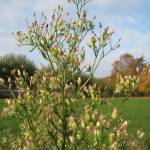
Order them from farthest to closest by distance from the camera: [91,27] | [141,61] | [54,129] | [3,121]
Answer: [141,61] < [3,121] < [91,27] < [54,129]

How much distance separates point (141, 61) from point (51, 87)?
62456 mm

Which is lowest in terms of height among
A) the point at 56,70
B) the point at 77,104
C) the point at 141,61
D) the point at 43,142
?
the point at 43,142

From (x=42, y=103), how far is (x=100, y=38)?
38.4 inches

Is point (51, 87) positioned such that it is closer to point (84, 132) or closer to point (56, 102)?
point (56, 102)

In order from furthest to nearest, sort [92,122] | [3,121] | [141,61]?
[141,61]
[3,121]
[92,122]

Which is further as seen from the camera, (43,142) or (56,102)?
(43,142)

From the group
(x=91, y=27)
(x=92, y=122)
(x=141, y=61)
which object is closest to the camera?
(x=92, y=122)

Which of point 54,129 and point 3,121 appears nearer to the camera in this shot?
point 54,129

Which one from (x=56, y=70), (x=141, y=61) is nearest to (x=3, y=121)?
(x=56, y=70)

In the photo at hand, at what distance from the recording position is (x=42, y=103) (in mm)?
5609

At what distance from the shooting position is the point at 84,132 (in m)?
4.41

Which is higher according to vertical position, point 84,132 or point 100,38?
point 100,38

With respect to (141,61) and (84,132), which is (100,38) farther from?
(141,61)

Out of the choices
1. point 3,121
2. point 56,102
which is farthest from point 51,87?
point 3,121
